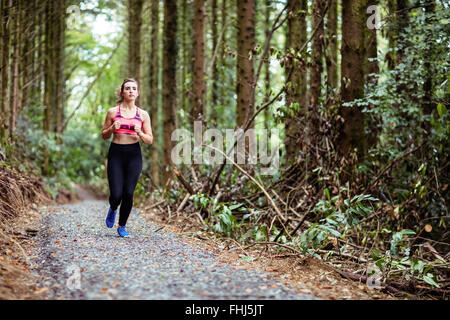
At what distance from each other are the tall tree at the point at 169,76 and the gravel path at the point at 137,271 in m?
5.79

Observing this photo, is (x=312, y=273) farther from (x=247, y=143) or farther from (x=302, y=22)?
(x=302, y=22)

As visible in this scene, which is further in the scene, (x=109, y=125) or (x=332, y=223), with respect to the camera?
(x=109, y=125)

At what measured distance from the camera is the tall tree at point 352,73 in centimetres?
677

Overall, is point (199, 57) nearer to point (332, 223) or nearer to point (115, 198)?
point (115, 198)

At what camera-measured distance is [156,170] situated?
49.6 ft

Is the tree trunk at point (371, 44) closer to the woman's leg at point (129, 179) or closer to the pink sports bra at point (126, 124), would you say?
the pink sports bra at point (126, 124)

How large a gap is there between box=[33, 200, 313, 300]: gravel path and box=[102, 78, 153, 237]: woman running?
21.3 inches

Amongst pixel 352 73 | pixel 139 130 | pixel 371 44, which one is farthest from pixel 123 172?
pixel 371 44

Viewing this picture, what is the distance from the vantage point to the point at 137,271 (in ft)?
11.1

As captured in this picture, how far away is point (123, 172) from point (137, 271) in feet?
6.68

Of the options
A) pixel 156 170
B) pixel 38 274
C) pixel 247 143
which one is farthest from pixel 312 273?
pixel 156 170

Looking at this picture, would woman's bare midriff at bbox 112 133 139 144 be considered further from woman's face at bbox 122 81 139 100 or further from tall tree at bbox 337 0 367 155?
tall tree at bbox 337 0 367 155

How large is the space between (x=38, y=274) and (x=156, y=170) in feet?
39.1

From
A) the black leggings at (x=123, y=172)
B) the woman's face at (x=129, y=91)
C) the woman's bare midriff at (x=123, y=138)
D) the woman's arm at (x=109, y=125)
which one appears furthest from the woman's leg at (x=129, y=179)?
the woman's face at (x=129, y=91)
